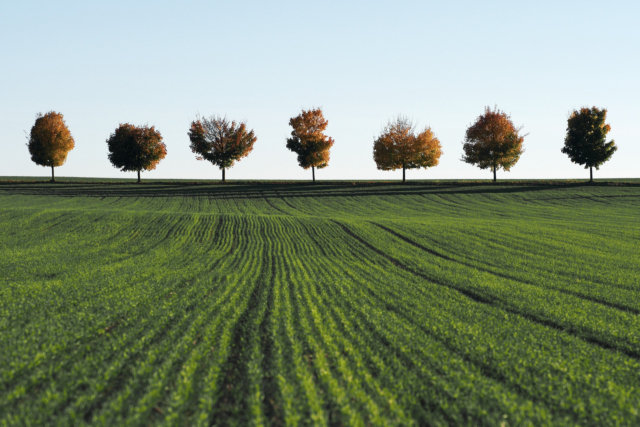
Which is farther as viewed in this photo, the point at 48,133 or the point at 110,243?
the point at 48,133

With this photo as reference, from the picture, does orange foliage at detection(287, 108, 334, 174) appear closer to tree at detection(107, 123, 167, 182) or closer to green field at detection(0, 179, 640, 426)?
tree at detection(107, 123, 167, 182)

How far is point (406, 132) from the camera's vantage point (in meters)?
69.6

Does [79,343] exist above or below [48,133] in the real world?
below

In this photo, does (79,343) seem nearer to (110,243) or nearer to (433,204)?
(110,243)

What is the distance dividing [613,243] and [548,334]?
19796mm

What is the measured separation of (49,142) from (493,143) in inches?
3140

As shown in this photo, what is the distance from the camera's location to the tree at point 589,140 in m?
64.6

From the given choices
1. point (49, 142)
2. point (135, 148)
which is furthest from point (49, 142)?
point (135, 148)

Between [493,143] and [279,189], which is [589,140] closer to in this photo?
[493,143]

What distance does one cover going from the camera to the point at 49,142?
7006 centimetres

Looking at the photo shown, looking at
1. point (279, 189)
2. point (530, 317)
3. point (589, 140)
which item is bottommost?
point (530, 317)

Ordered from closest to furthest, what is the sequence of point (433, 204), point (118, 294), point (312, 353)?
point (312, 353)
point (118, 294)
point (433, 204)

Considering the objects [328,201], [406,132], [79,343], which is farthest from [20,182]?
[79,343]

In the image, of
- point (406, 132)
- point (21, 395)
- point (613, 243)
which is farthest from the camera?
point (406, 132)
